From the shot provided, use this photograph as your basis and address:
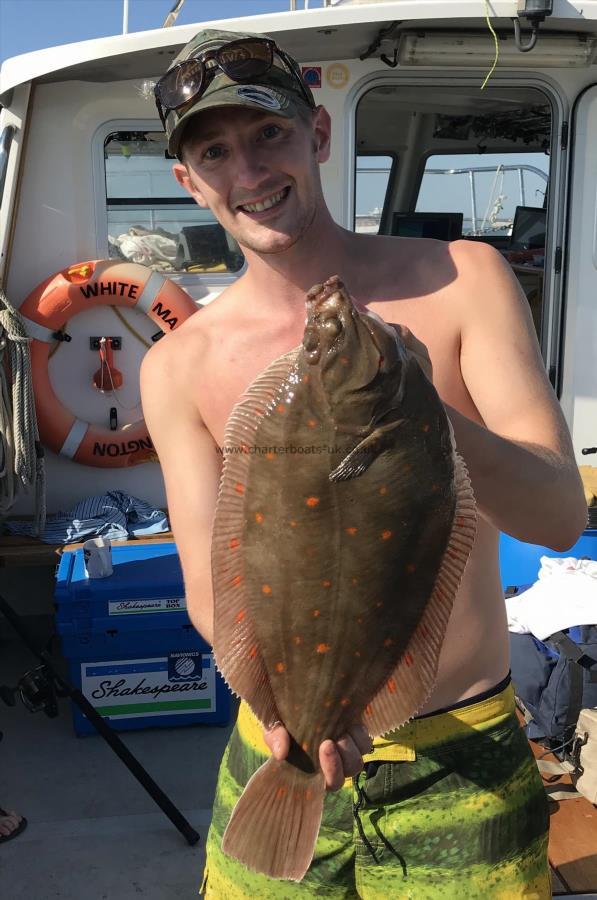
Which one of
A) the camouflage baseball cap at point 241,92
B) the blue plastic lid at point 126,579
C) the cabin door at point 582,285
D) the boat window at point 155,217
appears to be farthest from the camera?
the cabin door at point 582,285

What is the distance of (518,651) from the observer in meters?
3.89

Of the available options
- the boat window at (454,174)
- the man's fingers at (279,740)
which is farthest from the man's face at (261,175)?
the boat window at (454,174)

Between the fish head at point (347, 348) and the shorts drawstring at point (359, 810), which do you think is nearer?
the fish head at point (347, 348)

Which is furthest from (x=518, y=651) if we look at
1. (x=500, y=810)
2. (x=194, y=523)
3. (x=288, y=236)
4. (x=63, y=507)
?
(x=63, y=507)

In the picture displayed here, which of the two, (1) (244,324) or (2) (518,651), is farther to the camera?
(2) (518,651)

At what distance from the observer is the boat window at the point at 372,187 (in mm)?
7328

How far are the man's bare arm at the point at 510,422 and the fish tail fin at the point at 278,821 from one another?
0.61 meters

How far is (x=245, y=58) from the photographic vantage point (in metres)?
1.82

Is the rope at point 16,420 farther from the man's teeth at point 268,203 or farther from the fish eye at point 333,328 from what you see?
the fish eye at point 333,328

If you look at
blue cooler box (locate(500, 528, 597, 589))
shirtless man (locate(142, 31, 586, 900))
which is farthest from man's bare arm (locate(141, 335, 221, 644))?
blue cooler box (locate(500, 528, 597, 589))

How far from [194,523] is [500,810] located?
948 mm

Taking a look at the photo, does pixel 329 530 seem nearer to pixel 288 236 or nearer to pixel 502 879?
pixel 288 236

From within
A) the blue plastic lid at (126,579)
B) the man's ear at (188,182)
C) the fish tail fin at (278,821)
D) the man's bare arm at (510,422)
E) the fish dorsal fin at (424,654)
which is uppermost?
the man's ear at (188,182)

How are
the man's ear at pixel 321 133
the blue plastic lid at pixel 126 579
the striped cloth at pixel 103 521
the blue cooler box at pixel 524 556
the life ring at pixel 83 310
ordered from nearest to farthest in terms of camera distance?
1. the man's ear at pixel 321 133
2. the blue plastic lid at pixel 126 579
3. the blue cooler box at pixel 524 556
4. the striped cloth at pixel 103 521
5. the life ring at pixel 83 310
